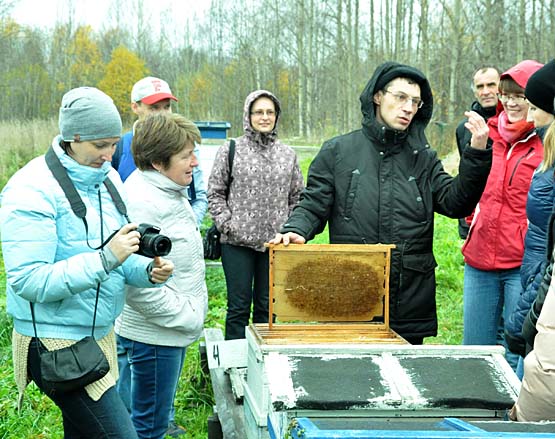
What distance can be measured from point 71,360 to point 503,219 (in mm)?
2688

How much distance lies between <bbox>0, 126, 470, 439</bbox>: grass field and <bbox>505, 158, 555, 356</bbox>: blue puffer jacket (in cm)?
217

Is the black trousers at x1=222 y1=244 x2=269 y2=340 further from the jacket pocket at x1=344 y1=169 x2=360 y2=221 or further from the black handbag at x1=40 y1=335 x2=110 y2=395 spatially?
the black handbag at x1=40 y1=335 x2=110 y2=395

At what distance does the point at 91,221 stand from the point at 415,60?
93.9ft

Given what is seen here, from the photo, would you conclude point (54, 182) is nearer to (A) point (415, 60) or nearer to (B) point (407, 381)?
(B) point (407, 381)

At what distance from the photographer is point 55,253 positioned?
281 centimetres

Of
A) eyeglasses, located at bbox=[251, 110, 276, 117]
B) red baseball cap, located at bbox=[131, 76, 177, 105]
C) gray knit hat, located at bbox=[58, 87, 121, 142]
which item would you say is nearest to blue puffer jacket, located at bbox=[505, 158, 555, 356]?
gray knit hat, located at bbox=[58, 87, 121, 142]

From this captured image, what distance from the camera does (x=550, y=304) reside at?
6.91ft

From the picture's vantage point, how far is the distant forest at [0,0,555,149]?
1112 inches

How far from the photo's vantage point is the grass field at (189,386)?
4566 mm

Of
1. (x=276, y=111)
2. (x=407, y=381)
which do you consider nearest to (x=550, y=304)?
(x=407, y=381)

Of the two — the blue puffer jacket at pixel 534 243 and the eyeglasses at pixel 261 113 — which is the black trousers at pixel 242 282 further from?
the blue puffer jacket at pixel 534 243

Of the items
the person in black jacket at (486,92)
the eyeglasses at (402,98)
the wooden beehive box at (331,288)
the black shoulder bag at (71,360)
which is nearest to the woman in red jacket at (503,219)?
the eyeglasses at (402,98)

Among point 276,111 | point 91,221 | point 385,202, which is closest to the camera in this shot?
point 91,221

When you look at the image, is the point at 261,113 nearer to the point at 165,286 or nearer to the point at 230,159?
the point at 230,159
